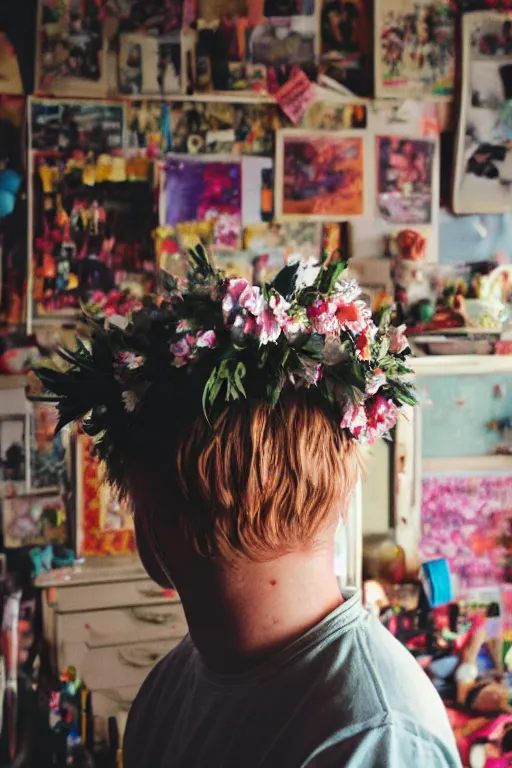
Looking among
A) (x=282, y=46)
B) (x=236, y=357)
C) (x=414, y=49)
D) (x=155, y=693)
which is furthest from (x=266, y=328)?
(x=414, y=49)

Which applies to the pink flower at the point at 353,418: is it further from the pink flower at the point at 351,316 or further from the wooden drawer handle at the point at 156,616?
the wooden drawer handle at the point at 156,616

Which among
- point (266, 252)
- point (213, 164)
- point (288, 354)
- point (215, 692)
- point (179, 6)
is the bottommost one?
point (215, 692)

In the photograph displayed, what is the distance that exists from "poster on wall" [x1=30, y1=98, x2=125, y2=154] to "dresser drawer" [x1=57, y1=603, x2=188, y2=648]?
4.99 feet

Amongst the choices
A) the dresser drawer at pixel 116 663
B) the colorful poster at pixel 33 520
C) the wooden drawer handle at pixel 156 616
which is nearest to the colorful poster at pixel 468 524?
the wooden drawer handle at pixel 156 616

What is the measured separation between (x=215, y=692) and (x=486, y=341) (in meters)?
1.94

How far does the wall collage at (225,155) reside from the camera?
246 cm

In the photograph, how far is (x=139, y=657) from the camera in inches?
96.2

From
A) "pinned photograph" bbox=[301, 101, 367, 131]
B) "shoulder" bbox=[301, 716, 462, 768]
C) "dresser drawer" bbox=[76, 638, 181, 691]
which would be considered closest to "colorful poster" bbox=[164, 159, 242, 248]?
"pinned photograph" bbox=[301, 101, 367, 131]

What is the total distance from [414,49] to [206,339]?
6.73ft

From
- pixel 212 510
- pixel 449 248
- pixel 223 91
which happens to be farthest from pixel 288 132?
pixel 212 510

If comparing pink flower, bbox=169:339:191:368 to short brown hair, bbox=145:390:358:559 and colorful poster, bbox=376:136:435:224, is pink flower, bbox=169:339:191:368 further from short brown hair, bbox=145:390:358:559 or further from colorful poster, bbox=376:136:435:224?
colorful poster, bbox=376:136:435:224

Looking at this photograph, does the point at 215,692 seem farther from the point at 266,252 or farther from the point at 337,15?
the point at 337,15

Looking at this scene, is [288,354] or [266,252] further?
[266,252]

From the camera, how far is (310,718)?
0.87 m
